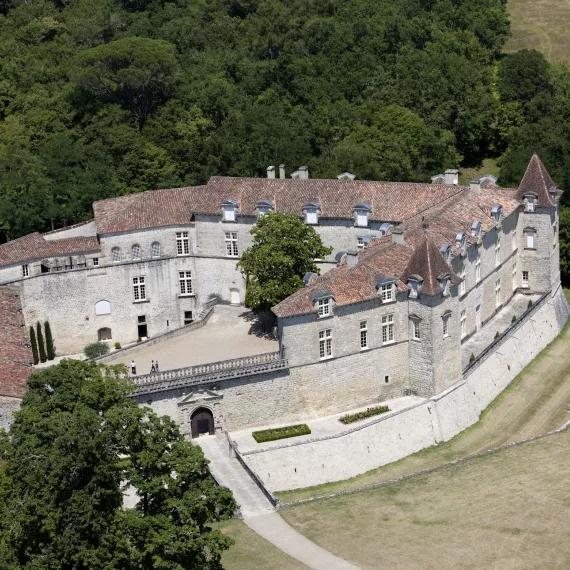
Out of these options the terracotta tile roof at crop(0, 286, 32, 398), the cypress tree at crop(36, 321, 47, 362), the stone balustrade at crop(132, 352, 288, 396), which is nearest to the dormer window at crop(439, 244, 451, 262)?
the stone balustrade at crop(132, 352, 288, 396)

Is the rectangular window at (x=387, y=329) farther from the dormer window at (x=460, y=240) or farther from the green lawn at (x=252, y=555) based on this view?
the green lawn at (x=252, y=555)

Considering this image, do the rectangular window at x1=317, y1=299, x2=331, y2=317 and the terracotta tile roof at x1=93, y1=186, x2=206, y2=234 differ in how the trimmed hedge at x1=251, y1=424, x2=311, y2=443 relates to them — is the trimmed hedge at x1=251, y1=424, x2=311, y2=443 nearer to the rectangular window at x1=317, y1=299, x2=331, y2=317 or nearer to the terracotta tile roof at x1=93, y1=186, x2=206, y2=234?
the rectangular window at x1=317, y1=299, x2=331, y2=317

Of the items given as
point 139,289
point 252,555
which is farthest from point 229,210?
point 252,555

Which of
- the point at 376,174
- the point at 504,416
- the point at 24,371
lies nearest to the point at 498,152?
the point at 376,174

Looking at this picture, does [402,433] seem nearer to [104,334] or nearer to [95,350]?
[95,350]

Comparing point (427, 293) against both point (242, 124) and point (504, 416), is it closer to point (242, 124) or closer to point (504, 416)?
point (504, 416)

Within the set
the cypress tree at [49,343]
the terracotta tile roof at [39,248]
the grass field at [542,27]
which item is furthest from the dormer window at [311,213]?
the grass field at [542,27]
